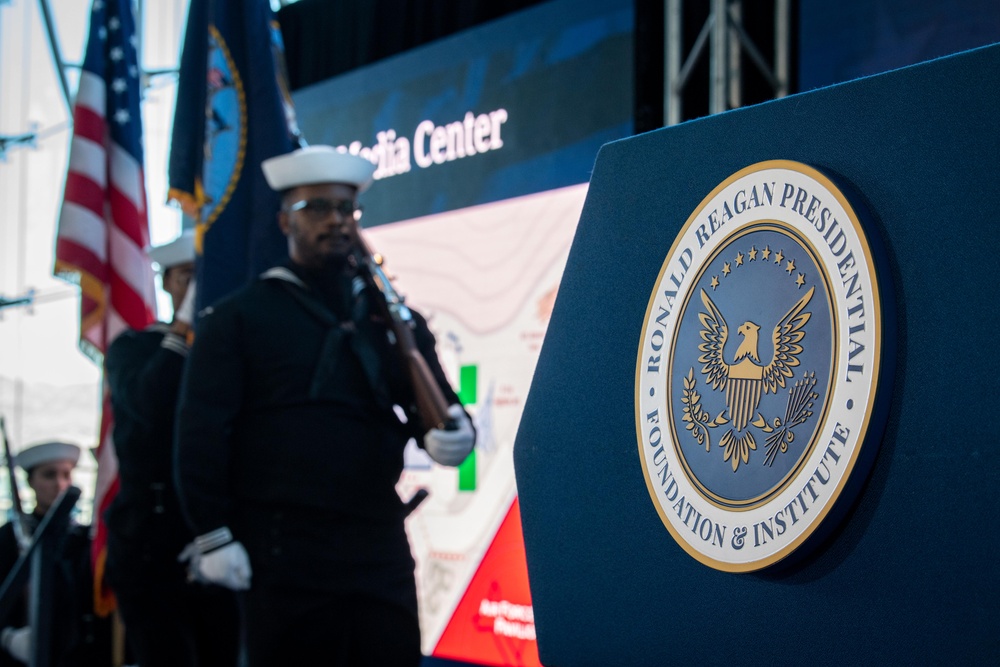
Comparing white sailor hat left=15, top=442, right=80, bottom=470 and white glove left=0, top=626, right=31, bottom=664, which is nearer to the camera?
white glove left=0, top=626, right=31, bottom=664

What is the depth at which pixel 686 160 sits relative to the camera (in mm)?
696

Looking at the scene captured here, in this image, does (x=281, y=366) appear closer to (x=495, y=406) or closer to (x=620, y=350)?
(x=495, y=406)

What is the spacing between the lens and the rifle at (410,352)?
217cm

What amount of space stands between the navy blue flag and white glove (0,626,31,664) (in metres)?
1.43

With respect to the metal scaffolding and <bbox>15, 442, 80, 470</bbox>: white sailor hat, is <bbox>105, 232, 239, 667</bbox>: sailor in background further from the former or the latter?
the metal scaffolding

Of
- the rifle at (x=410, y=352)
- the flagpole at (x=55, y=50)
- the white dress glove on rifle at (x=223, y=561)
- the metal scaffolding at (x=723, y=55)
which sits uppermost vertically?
the flagpole at (x=55, y=50)

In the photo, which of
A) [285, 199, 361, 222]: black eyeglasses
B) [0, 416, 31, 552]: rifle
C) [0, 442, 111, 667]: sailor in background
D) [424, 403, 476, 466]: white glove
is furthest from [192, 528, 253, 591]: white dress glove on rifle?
[0, 442, 111, 667]: sailor in background

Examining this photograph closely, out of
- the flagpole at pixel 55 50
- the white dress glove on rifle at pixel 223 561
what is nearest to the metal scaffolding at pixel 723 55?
the white dress glove on rifle at pixel 223 561

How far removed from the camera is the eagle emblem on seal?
1.95 feet

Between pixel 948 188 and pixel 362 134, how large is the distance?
3.60 metres

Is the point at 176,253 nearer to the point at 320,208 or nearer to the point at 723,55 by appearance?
the point at 320,208

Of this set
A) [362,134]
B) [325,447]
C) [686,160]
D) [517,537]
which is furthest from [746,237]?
[362,134]

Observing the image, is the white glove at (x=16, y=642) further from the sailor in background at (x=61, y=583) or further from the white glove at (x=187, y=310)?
the white glove at (x=187, y=310)

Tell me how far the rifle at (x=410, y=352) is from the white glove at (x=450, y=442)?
20mm
